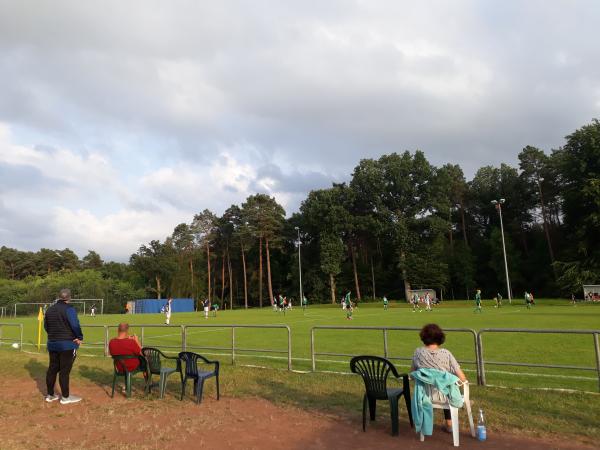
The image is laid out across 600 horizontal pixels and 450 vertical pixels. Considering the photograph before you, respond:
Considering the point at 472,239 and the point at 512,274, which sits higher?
the point at 472,239

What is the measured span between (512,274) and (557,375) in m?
63.3

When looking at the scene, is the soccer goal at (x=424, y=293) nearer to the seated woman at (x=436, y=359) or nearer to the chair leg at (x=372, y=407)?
the chair leg at (x=372, y=407)

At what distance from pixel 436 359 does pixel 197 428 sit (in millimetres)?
3401

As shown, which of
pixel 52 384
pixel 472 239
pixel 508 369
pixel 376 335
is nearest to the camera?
pixel 52 384

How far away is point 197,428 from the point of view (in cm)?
653

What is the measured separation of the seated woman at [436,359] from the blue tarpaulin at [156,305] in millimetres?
75528

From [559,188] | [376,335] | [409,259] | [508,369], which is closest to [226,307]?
[409,259]

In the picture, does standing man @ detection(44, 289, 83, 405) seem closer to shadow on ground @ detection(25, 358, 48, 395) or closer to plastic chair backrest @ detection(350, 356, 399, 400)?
shadow on ground @ detection(25, 358, 48, 395)

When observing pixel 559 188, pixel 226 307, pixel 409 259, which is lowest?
pixel 226 307

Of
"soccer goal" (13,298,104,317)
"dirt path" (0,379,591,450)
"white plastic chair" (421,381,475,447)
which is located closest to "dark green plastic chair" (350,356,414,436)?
"dirt path" (0,379,591,450)

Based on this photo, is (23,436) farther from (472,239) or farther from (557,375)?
(472,239)

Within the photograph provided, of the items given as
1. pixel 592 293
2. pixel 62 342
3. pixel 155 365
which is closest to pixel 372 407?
pixel 155 365

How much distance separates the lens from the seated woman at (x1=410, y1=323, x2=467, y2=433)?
227 inches

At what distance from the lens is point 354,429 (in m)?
6.32
